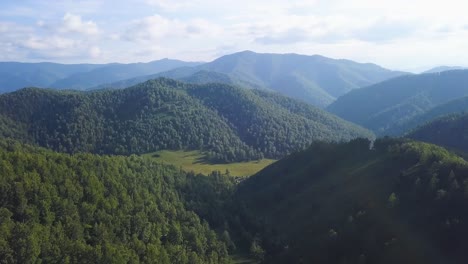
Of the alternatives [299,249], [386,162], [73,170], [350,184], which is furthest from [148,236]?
[386,162]

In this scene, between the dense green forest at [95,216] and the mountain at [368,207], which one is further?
the mountain at [368,207]

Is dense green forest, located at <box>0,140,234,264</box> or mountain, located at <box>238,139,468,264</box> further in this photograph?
mountain, located at <box>238,139,468,264</box>

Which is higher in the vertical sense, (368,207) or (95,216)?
(95,216)

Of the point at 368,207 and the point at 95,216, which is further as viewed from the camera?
the point at 368,207
